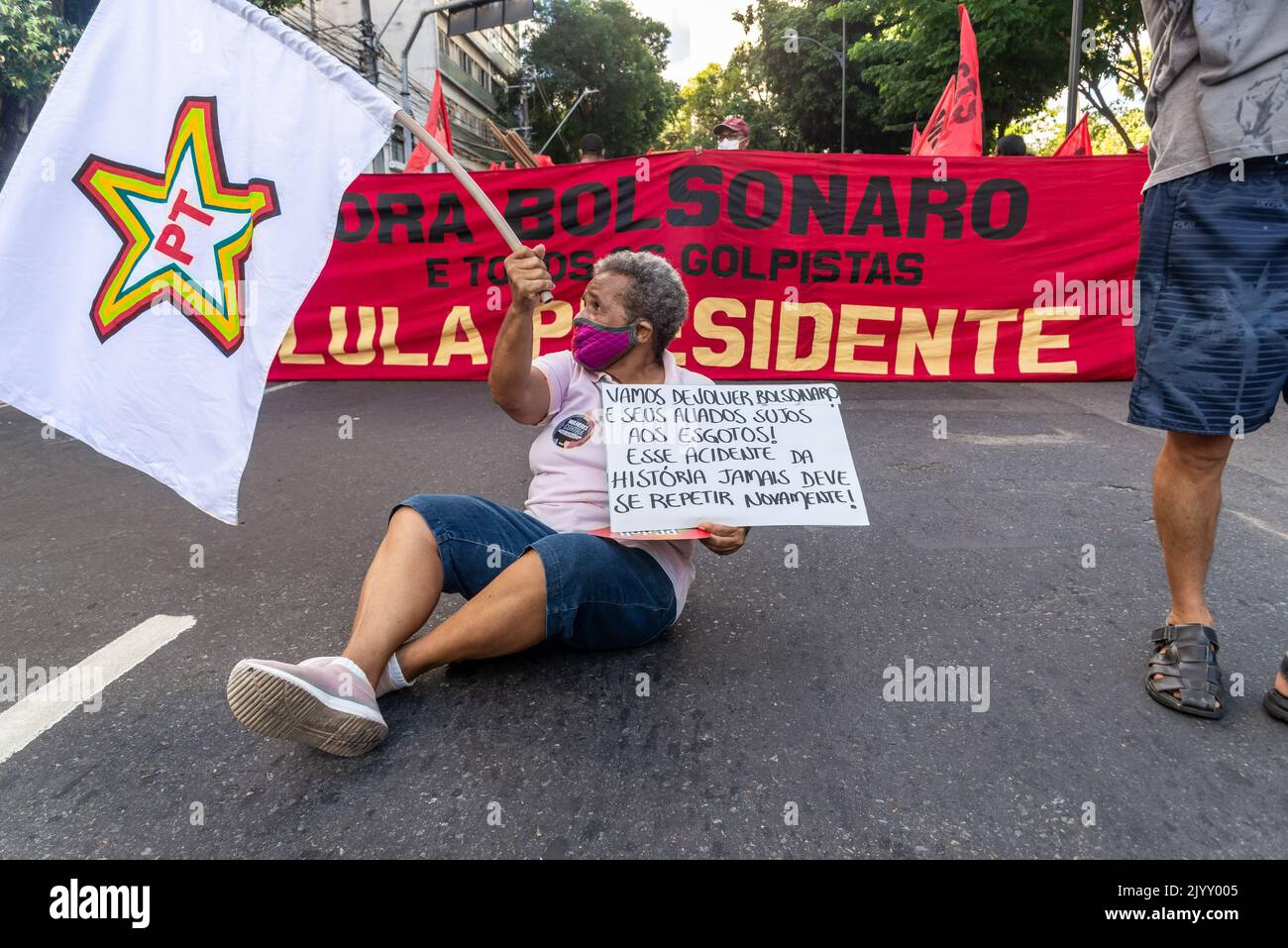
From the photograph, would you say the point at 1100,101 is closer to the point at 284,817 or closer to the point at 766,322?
the point at 766,322

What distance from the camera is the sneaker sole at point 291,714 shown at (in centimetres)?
178

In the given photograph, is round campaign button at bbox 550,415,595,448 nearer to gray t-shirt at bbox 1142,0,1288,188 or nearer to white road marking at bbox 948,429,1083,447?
gray t-shirt at bbox 1142,0,1288,188

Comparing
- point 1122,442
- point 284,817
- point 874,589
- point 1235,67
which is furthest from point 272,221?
point 1122,442

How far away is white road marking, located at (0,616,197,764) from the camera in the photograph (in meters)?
2.14

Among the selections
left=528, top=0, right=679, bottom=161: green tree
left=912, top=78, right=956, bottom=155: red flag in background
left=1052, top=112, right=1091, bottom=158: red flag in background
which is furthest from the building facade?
left=1052, top=112, right=1091, bottom=158: red flag in background

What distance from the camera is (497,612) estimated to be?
219 cm

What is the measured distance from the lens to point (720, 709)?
224 cm

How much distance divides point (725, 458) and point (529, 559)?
606mm

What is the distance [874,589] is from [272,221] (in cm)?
219

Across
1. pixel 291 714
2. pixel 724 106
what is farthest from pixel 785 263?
pixel 724 106

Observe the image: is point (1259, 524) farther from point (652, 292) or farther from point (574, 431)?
point (574, 431)

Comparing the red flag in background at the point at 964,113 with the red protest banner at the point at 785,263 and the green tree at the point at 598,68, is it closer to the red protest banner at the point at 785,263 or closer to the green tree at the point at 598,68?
the red protest banner at the point at 785,263

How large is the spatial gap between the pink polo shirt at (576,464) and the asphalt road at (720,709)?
1.09ft

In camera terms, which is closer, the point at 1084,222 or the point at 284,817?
the point at 284,817
